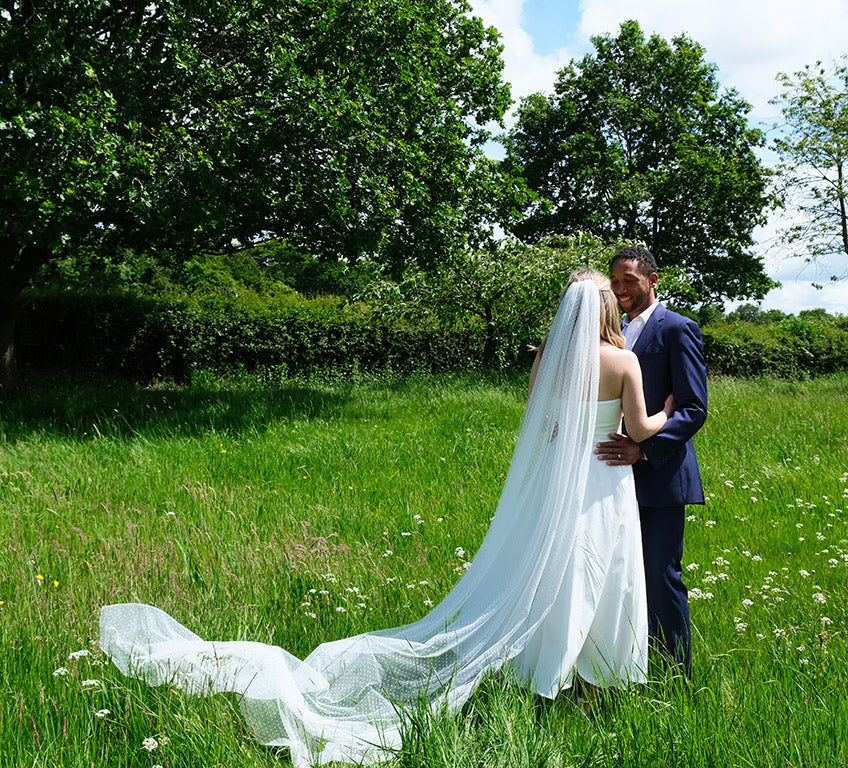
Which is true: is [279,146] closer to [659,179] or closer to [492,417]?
[492,417]

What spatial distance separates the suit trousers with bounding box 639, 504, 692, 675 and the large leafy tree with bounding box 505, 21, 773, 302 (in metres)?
27.3

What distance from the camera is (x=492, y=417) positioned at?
11.4m

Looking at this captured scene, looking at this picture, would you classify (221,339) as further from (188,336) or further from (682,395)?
(682,395)

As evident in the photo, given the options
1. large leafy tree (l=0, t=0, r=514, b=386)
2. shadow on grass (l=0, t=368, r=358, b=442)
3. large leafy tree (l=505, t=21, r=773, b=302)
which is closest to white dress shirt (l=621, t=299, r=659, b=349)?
shadow on grass (l=0, t=368, r=358, b=442)

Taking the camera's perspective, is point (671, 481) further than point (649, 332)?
No

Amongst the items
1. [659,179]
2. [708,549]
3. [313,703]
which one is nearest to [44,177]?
[313,703]

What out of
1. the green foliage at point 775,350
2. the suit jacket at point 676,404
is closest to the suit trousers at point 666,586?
the suit jacket at point 676,404

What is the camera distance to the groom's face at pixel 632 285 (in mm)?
3762

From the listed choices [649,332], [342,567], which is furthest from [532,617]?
[342,567]

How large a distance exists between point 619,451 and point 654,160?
31.6m

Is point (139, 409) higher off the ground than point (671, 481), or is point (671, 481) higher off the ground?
point (139, 409)

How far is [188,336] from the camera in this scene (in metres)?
15.7

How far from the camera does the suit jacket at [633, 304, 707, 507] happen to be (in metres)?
3.42

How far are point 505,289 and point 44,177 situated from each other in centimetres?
1107
